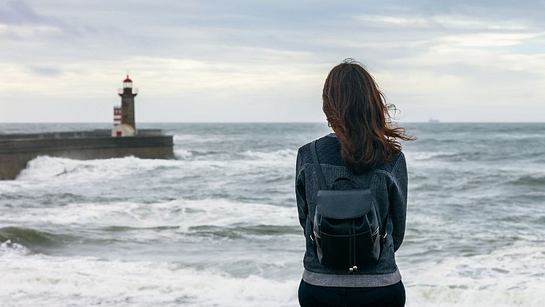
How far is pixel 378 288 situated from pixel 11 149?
22.7 metres

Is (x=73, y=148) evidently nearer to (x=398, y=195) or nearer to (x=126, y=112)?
(x=126, y=112)

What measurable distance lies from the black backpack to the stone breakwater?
21.6 meters

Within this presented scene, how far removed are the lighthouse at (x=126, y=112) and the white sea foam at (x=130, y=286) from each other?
23.6 metres

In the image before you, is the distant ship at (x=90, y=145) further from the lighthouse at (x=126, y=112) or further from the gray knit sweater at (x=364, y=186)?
the gray knit sweater at (x=364, y=186)

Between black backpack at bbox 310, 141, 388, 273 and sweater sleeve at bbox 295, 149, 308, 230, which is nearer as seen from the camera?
black backpack at bbox 310, 141, 388, 273

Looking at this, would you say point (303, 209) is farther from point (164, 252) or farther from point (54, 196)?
point (54, 196)

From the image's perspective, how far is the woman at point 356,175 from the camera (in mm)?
2209

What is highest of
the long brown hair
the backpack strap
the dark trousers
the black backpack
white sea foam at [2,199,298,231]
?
the long brown hair

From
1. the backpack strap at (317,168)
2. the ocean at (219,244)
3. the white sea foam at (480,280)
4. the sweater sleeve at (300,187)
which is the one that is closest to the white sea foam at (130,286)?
the ocean at (219,244)

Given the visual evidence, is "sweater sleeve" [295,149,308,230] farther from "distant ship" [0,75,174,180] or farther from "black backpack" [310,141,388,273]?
"distant ship" [0,75,174,180]

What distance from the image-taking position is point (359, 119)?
2260mm

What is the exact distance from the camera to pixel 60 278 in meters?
7.62

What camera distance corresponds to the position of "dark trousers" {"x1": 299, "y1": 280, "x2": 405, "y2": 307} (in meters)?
2.20

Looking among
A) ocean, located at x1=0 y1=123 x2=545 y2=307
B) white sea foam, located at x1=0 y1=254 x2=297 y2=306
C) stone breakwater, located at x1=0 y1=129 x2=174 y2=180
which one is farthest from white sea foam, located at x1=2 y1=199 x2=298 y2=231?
stone breakwater, located at x1=0 y1=129 x2=174 y2=180
